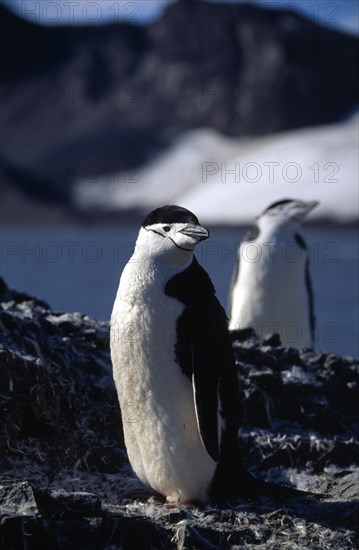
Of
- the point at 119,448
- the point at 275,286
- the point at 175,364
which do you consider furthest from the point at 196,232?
the point at 275,286

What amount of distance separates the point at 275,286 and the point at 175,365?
4264 millimetres

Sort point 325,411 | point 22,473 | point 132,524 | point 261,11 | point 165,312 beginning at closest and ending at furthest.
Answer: point 132,524
point 165,312
point 22,473
point 325,411
point 261,11

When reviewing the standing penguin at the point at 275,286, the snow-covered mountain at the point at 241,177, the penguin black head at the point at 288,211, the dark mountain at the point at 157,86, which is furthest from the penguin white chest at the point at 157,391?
the dark mountain at the point at 157,86

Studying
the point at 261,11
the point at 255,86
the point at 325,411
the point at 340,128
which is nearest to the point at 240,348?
the point at 325,411

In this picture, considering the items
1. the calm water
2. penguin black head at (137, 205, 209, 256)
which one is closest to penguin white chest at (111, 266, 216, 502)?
penguin black head at (137, 205, 209, 256)

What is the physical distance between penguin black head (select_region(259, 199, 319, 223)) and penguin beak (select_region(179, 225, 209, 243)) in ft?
15.0

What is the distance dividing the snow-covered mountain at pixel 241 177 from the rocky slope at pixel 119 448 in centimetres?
4765

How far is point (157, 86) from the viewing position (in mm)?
90812

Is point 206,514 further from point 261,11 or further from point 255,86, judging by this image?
point 261,11

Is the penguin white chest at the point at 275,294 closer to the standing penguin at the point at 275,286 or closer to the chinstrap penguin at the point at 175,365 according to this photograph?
the standing penguin at the point at 275,286

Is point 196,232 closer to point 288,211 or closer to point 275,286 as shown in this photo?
point 275,286

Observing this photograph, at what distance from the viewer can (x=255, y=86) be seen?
275ft

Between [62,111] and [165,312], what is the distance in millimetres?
90740

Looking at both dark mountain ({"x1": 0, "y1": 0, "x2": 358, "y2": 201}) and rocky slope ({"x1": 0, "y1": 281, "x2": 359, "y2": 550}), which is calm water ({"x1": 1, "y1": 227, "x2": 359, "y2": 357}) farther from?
dark mountain ({"x1": 0, "y1": 0, "x2": 358, "y2": 201})
